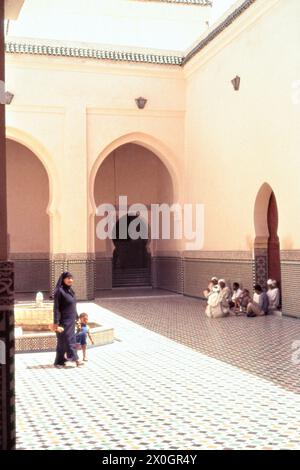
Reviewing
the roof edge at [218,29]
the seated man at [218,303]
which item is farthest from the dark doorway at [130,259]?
the seated man at [218,303]

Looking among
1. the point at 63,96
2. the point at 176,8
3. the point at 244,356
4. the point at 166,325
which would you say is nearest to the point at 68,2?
the point at 176,8

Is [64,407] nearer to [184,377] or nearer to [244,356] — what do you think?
[184,377]

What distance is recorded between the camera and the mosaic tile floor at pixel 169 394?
2789 millimetres

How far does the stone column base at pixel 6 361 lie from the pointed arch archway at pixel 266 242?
5863 millimetres

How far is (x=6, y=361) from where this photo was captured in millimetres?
2080

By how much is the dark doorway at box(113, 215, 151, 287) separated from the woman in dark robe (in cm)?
731

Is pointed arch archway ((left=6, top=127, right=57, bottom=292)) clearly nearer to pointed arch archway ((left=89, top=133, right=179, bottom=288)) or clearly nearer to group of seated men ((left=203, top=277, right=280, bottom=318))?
pointed arch archway ((left=89, top=133, right=179, bottom=288))

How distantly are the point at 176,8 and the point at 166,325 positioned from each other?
7373 millimetres

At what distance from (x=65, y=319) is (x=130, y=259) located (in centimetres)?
788

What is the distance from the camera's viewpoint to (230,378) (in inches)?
159

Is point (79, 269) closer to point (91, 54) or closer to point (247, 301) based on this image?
point (247, 301)

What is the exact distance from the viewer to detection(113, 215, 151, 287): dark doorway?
1208 cm

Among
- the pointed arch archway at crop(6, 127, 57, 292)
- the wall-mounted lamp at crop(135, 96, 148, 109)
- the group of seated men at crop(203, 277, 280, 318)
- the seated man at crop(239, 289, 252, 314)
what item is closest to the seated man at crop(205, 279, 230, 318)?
the group of seated men at crop(203, 277, 280, 318)

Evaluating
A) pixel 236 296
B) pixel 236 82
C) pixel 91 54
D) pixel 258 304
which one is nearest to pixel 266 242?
pixel 236 296
